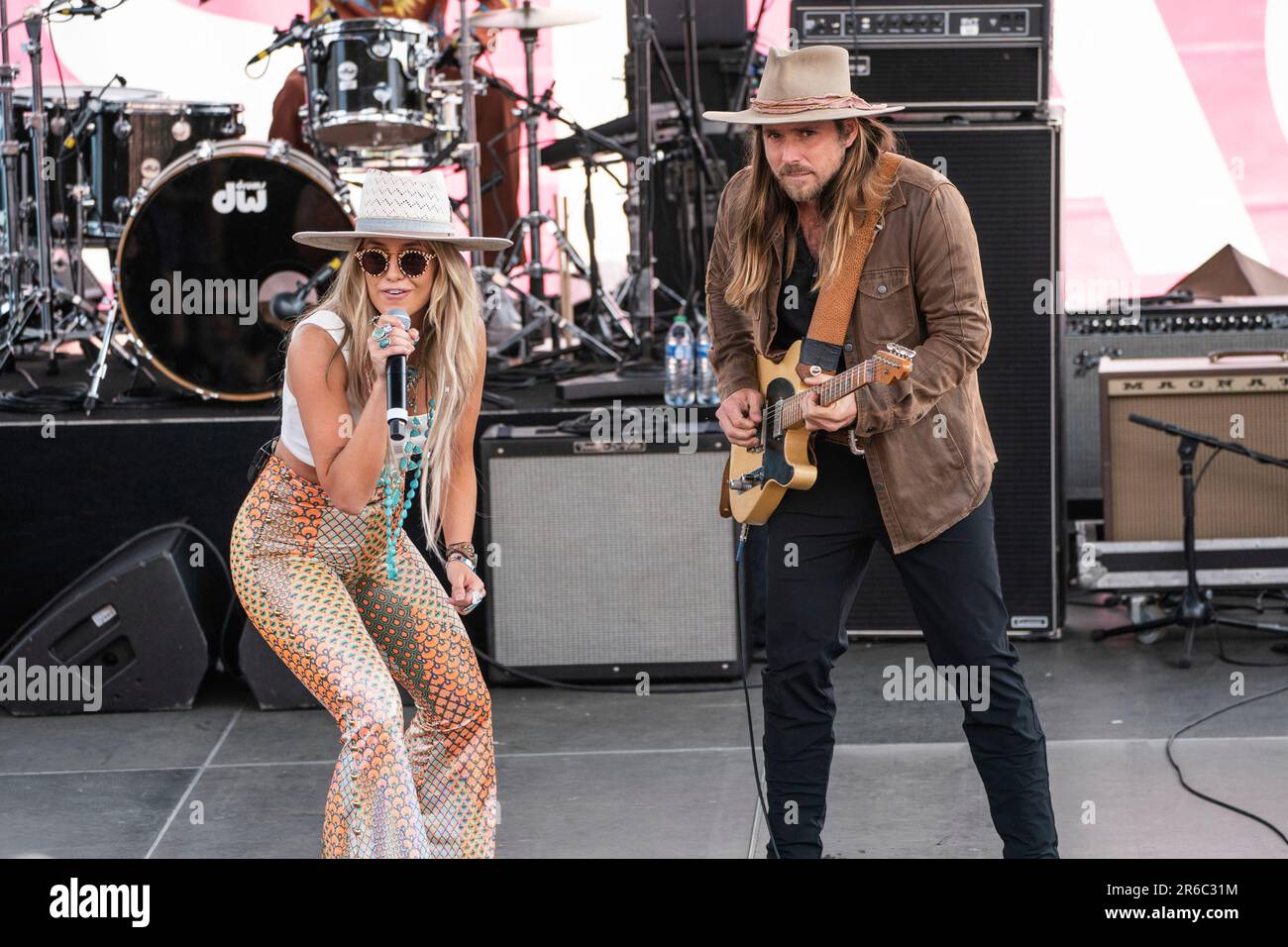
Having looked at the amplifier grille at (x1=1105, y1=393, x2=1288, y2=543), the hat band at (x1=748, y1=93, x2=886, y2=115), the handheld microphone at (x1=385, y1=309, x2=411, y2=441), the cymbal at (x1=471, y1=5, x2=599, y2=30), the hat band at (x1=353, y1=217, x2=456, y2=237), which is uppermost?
the cymbal at (x1=471, y1=5, x2=599, y2=30)

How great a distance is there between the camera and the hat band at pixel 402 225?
3.49 m

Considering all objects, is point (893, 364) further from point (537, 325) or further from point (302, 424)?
point (537, 325)

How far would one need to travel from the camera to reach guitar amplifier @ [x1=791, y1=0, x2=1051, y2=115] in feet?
18.8

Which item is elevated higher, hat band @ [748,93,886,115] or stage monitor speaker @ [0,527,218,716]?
hat band @ [748,93,886,115]

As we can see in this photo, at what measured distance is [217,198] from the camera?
21.3 feet

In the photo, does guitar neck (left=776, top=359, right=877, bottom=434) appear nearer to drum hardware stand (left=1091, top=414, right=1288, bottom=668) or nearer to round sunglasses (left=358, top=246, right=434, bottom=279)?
round sunglasses (left=358, top=246, right=434, bottom=279)

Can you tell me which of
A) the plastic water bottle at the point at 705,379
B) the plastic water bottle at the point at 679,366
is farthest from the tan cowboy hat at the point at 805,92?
the plastic water bottle at the point at 679,366

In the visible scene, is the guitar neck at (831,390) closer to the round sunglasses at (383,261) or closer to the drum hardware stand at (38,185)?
the round sunglasses at (383,261)

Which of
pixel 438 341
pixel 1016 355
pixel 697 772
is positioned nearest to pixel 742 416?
pixel 438 341

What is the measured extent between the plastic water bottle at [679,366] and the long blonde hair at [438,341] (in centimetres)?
250

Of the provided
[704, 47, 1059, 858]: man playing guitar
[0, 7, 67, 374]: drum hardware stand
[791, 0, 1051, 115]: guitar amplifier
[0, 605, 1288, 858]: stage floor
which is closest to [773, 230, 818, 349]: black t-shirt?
[704, 47, 1059, 858]: man playing guitar

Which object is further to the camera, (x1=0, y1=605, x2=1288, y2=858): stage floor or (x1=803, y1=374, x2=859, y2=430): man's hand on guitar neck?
(x1=0, y1=605, x2=1288, y2=858): stage floor

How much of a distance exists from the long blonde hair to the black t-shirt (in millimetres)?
696

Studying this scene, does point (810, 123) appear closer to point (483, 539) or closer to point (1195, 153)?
point (483, 539)
